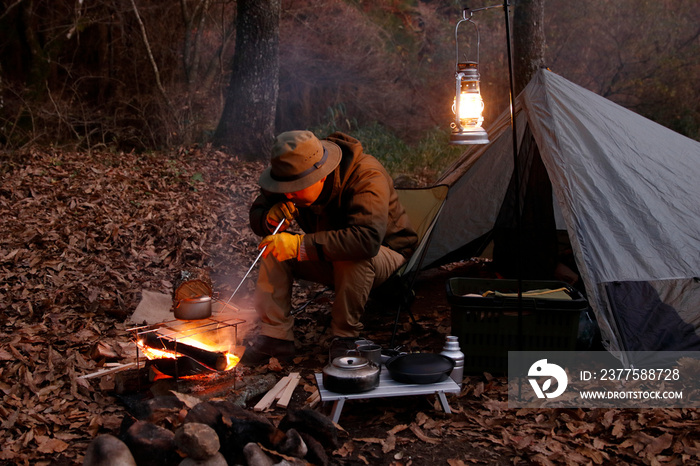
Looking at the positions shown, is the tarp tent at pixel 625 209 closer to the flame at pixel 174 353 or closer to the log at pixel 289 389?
the log at pixel 289 389

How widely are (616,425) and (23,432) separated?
2675mm

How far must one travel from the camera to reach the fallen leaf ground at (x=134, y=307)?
2.57 meters

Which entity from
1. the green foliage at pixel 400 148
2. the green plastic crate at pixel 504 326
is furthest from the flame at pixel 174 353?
the green foliage at pixel 400 148

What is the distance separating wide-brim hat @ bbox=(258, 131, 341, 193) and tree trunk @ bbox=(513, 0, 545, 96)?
10.6 feet

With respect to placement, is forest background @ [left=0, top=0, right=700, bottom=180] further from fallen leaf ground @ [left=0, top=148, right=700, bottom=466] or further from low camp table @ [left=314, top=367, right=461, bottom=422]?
low camp table @ [left=314, top=367, right=461, bottom=422]

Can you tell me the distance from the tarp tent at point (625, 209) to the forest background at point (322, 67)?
174 inches

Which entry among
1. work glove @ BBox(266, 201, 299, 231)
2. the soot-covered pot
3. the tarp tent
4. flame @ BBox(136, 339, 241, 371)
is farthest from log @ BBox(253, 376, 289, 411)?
the tarp tent

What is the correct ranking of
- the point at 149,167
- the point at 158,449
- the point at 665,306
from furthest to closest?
1. the point at 149,167
2. the point at 665,306
3. the point at 158,449

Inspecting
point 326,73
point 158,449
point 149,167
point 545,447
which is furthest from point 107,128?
point 545,447

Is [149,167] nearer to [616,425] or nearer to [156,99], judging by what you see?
[156,99]

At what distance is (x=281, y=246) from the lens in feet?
10.9

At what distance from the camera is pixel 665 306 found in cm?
325

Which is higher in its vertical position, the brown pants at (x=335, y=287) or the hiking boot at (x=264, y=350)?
the brown pants at (x=335, y=287)

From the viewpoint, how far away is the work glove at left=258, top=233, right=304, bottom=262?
3.32 metres
